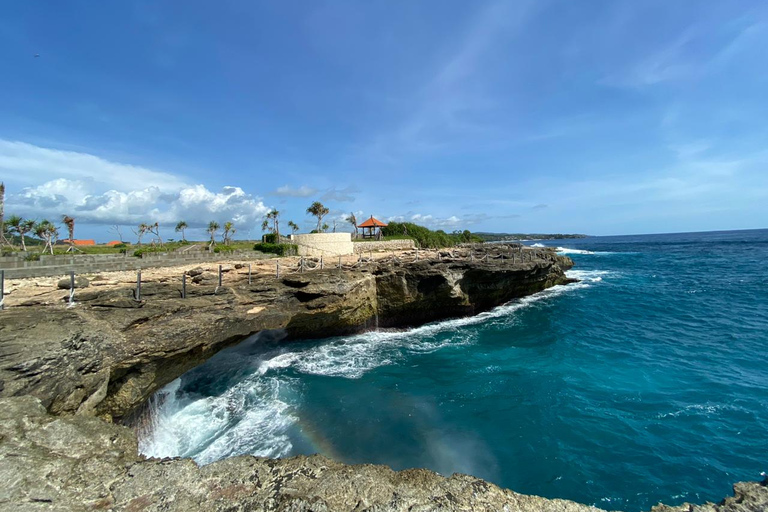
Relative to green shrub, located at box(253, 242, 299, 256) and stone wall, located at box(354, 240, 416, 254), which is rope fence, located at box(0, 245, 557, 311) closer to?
green shrub, located at box(253, 242, 299, 256)

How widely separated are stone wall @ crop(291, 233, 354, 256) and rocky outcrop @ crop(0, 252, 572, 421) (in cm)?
1230

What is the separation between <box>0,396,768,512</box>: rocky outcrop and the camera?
15.9 feet

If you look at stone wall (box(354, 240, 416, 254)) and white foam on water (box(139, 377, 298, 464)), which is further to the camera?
stone wall (box(354, 240, 416, 254))

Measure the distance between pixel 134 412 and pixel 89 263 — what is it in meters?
14.6

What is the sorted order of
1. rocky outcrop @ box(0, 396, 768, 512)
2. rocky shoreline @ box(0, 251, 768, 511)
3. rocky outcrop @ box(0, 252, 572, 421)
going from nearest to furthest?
1. rocky outcrop @ box(0, 396, 768, 512)
2. rocky shoreline @ box(0, 251, 768, 511)
3. rocky outcrop @ box(0, 252, 572, 421)

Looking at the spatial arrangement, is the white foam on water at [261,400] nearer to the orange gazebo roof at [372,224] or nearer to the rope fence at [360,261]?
the rope fence at [360,261]

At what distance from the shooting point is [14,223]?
34.2 meters

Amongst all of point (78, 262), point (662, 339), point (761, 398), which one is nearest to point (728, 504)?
point (761, 398)

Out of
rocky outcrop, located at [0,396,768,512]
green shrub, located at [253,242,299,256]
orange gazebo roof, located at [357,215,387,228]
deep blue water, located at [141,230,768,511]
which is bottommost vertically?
deep blue water, located at [141,230,768,511]

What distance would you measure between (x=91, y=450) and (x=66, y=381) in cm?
415

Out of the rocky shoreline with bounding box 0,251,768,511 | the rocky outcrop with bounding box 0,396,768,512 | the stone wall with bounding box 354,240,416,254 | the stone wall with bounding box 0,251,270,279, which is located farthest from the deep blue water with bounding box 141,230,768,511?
the stone wall with bounding box 354,240,416,254

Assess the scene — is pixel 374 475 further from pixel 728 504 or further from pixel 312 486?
pixel 728 504

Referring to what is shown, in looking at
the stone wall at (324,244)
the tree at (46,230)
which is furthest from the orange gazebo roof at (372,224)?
the tree at (46,230)

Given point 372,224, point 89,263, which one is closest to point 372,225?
point 372,224
